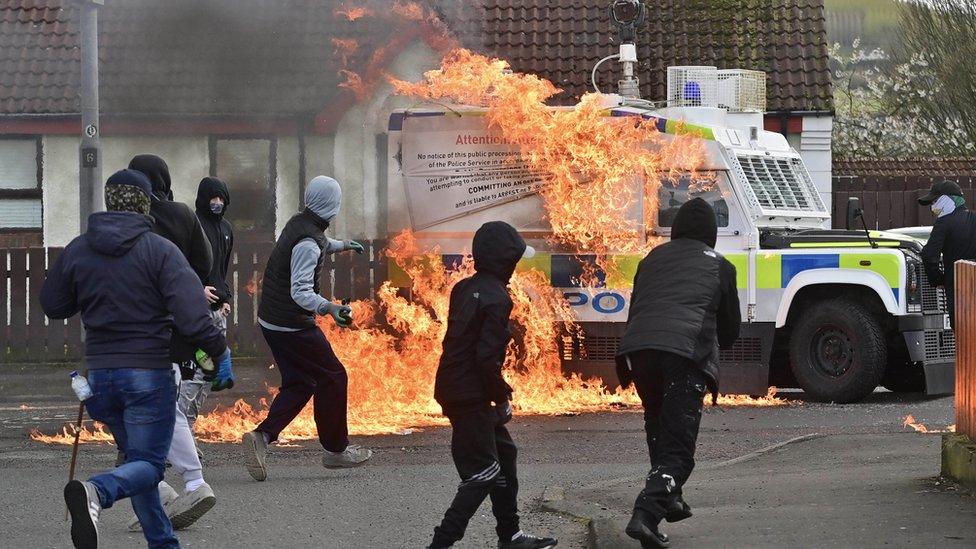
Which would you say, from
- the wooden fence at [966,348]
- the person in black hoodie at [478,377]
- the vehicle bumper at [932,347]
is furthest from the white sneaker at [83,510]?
the vehicle bumper at [932,347]

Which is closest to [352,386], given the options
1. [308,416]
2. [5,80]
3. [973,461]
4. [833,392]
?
[308,416]

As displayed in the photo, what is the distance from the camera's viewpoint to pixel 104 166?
73.9 feet

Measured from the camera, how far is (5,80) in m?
23.1

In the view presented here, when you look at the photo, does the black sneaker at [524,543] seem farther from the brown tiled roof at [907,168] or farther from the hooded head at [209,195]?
the brown tiled roof at [907,168]

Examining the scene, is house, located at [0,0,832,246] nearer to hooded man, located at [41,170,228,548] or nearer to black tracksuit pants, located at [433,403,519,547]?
black tracksuit pants, located at [433,403,519,547]

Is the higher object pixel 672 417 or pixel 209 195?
pixel 209 195

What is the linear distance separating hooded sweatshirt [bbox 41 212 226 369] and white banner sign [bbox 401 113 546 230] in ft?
22.8

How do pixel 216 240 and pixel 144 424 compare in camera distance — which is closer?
pixel 144 424

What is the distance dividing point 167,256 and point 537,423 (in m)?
6.04

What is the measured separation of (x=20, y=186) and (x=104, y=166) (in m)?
1.76

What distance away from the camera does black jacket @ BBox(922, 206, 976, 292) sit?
12.8 metres

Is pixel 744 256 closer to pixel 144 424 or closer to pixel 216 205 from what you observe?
pixel 216 205

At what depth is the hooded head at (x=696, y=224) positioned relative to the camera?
740 centimetres

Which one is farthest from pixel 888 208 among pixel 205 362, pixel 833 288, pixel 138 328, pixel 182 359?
pixel 138 328
